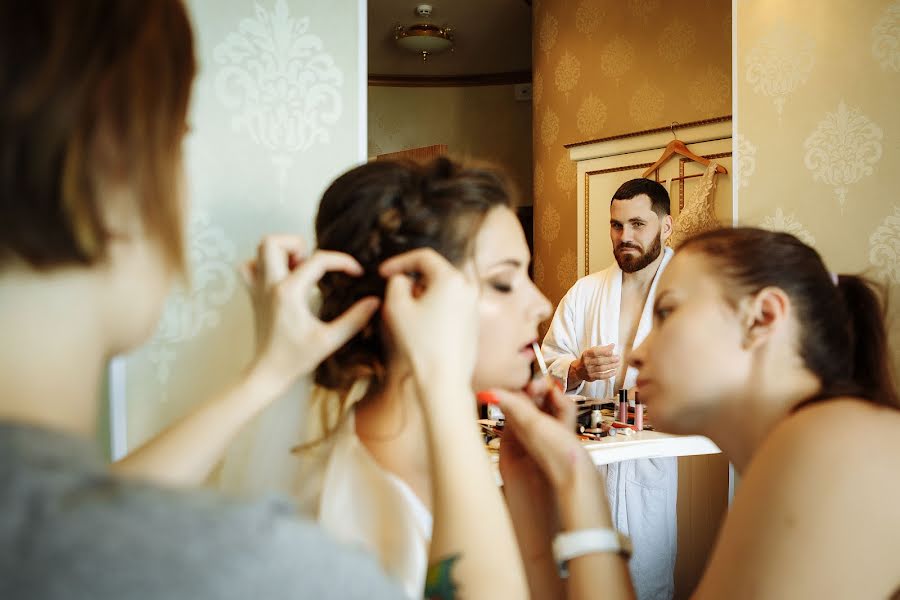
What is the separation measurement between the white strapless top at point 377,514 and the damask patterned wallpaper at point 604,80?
364cm

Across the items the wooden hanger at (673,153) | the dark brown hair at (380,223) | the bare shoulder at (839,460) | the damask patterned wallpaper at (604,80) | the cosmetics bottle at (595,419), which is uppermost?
the damask patterned wallpaper at (604,80)

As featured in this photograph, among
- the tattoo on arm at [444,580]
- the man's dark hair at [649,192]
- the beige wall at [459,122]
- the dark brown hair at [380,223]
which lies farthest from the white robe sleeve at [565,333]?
the beige wall at [459,122]

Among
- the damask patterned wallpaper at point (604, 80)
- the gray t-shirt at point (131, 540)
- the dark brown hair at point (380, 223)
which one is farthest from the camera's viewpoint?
the damask patterned wallpaper at point (604, 80)

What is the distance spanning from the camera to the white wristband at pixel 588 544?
3.50 ft

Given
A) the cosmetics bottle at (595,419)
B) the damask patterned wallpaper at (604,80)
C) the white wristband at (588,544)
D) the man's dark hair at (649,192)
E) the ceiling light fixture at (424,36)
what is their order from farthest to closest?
1. the ceiling light fixture at (424,36)
2. the damask patterned wallpaper at (604,80)
3. the man's dark hair at (649,192)
4. the cosmetics bottle at (595,419)
5. the white wristband at (588,544)

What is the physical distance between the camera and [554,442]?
3.85 feet

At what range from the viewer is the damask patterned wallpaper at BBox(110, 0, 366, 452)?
1.48m

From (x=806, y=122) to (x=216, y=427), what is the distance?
7.63 ft

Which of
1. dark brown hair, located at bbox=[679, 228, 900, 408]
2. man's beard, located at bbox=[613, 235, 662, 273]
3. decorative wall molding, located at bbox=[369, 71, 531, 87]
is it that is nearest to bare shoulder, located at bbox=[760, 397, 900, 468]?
dark brown hair, located at bbox=[679, 228, 900, 408]

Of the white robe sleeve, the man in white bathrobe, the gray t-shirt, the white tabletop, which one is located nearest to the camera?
the gray t-shirt

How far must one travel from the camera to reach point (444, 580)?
0.80 m

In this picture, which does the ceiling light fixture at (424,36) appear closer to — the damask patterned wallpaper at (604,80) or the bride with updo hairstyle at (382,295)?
the damask patterned wallpaper at (604,80)

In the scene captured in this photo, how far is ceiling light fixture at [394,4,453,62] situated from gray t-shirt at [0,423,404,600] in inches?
216

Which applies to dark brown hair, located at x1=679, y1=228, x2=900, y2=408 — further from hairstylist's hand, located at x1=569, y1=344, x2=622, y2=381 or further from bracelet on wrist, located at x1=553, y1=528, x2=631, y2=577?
hairstylist's hand, located at x1=569, y1=344, x2=622, y2=381
